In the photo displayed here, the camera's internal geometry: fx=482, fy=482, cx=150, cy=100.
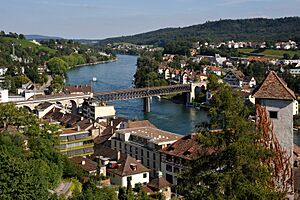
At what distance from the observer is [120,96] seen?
1206 inches

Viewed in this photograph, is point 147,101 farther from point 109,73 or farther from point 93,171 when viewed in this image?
point 109,73

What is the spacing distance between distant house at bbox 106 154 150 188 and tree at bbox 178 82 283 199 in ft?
25.4

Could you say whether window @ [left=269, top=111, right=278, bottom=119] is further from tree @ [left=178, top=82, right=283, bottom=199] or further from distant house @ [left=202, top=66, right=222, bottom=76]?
distant house @ [left=202, top=66, right=222, bottom=76]

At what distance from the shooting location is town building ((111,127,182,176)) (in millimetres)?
14906

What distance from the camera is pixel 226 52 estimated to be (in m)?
61.3

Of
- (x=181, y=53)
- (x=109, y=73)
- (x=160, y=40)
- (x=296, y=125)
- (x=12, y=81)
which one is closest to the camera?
(x=296, y=125)

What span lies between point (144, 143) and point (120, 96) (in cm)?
1515

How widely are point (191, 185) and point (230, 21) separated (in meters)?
124

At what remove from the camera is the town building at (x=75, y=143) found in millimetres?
14914

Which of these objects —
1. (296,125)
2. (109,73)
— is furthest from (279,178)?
(109,73)

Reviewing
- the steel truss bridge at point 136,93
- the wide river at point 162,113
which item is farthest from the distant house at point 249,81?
the wide river at point 162,113

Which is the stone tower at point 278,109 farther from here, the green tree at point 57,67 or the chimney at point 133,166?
the green tree at point 57,67

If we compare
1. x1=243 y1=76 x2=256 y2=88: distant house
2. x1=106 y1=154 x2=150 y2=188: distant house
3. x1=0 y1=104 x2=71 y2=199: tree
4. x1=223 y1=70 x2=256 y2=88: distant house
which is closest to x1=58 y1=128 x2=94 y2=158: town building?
x1=0 y1=104 x2=71 y2=199: tree

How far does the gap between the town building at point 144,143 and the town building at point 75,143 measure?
1.27 meters
